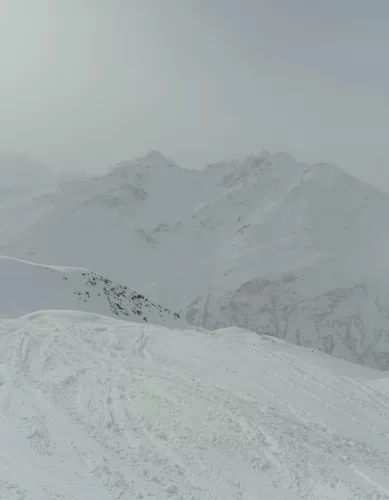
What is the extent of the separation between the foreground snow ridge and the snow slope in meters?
12.9

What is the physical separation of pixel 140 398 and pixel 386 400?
8.90 metres

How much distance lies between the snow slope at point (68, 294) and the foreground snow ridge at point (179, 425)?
1288cm

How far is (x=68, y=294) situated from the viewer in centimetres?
3309

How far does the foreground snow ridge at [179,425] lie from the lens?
807 cm

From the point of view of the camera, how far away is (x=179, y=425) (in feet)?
34.5

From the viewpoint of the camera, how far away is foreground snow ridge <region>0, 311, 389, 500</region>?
26.5 ft

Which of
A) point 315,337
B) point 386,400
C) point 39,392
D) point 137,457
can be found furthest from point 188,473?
point 315,337

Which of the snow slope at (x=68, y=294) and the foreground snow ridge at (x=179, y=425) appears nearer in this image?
the foreground snow ridge at (x=179, y=425)

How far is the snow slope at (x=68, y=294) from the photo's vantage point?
30.4m

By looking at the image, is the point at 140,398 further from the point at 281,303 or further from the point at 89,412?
the point at 281,303

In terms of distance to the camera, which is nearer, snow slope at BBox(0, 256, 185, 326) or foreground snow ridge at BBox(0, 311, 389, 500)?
foreground snow ridge at BBox(0, 311, 389, 500)

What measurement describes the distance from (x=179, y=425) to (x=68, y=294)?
2448 centimetres

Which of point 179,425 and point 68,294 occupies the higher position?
point 179,425

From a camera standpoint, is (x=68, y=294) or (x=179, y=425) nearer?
(x=179, y=425)
